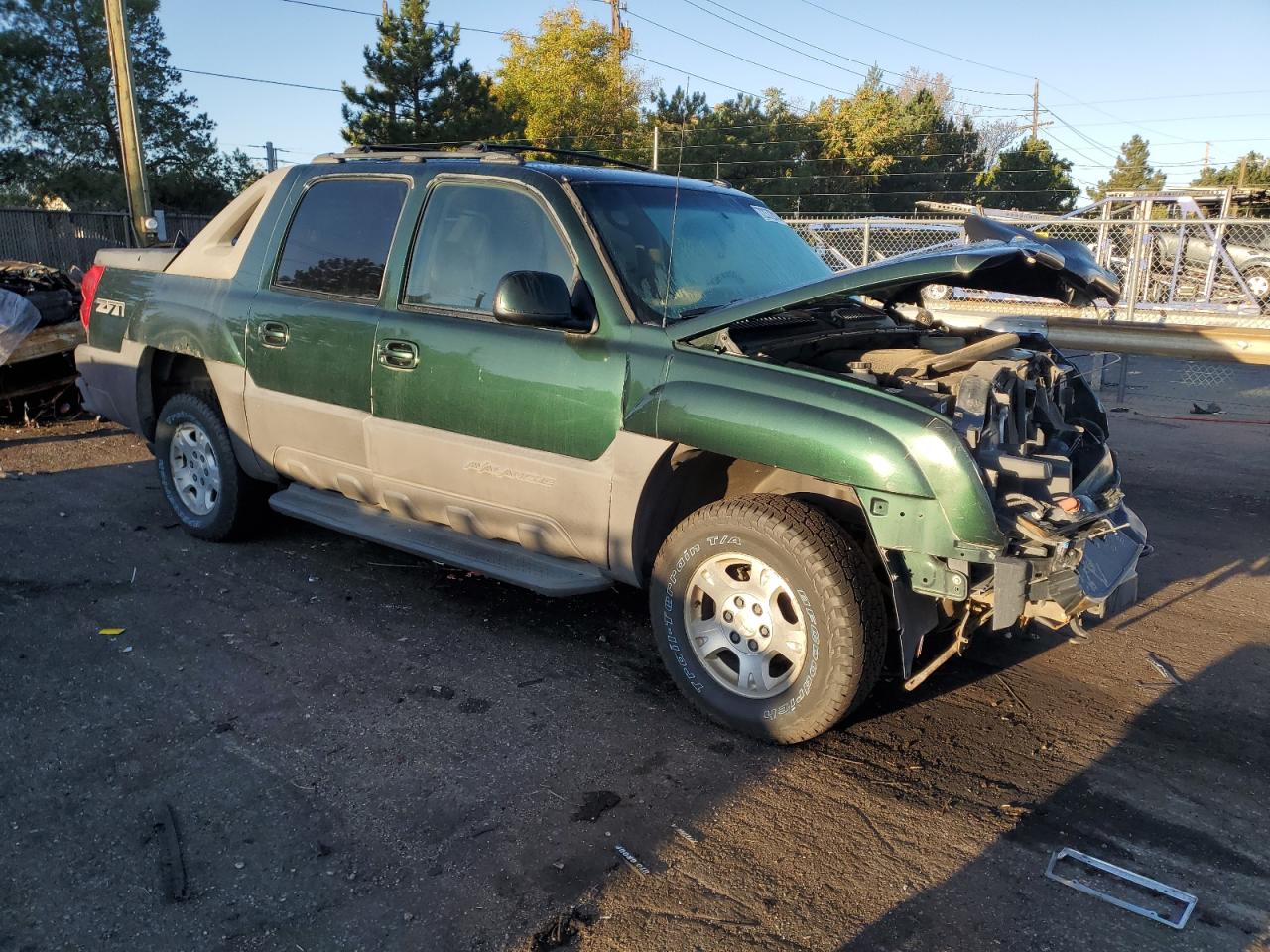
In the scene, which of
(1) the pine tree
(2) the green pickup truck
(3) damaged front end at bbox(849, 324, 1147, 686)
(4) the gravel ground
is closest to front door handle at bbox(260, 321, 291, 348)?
(2) the green pickup truck

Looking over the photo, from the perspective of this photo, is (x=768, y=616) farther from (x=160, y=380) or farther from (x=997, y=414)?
(x=160, y=380)

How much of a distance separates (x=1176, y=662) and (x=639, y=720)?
2497 millimetres

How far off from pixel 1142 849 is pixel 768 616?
4.50 ft

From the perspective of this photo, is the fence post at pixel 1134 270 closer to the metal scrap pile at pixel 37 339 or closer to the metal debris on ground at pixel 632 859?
the metal debris on ground at pixel 632 859

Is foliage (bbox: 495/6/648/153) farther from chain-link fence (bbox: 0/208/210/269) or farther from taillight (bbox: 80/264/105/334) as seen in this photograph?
taillight (bbox: 80/264/105/334)

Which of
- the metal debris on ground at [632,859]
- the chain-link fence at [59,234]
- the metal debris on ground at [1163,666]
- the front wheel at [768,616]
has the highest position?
the chain-link fence at [59,234]

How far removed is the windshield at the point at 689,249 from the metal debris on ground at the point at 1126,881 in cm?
229

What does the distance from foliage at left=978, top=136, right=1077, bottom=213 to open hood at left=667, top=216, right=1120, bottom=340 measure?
120ft

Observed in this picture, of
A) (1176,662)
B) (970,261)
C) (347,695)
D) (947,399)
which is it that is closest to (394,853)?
(347,695)

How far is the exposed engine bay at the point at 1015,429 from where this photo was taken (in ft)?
10.6

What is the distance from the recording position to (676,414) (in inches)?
142

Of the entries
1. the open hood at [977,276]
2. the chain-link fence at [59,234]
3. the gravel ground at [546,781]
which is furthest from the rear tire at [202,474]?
the chain-link fence at [59,234]

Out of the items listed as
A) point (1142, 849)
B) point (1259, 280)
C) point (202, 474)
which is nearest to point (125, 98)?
point (202, 474)

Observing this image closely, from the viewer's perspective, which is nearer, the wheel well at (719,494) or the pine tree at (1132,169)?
the wheel well at (719,494)
